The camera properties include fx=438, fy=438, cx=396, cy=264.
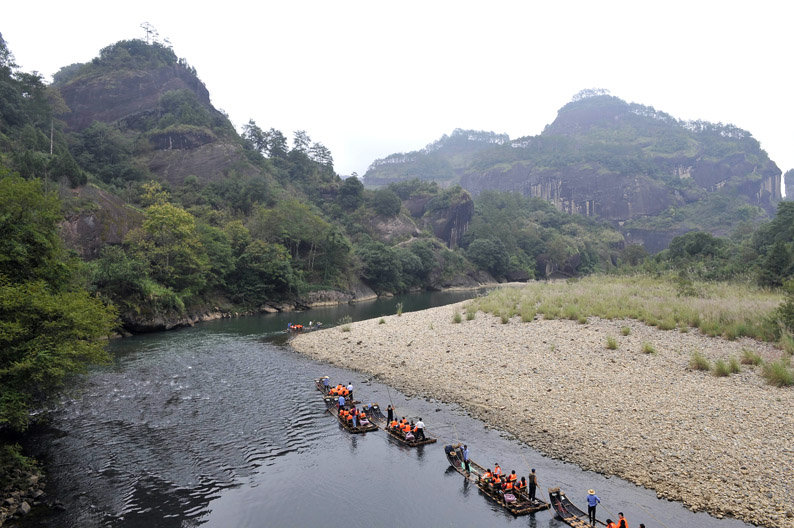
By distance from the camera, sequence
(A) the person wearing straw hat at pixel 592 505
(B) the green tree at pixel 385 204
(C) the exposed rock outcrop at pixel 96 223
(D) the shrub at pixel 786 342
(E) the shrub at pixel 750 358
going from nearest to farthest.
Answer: (A) the person wearing straw hat at pixel 592 505 → (E) the shrub at pixel 750 358 → (D) the shrub at pixel 786 342 → (C) the exposed rock outcrop at pixel 96 223 → (B) the green tree at pixel 385 204

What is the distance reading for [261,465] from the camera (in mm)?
14883

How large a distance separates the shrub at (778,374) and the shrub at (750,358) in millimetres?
1011

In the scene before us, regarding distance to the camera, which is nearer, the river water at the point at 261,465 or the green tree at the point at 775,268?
the river water at the point at 261,465

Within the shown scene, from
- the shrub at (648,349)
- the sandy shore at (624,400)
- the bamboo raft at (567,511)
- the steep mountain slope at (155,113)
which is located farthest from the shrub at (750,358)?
the steep mountain slope at (155,113)

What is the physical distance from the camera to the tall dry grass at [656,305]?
914 inches

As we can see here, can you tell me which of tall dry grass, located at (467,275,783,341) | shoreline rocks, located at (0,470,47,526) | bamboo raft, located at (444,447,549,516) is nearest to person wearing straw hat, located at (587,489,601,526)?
bamboo raft, located at (444,447,549,516)

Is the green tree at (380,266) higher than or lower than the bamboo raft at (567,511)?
higher

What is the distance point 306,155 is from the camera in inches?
4552

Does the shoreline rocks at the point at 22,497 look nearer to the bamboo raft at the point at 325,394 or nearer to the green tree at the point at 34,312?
the green tree at the point at 34,312

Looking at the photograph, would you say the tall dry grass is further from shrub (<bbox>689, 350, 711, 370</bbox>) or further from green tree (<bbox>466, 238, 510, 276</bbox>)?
green tree (<bbox>466, 238, 510, 276</bbox>)

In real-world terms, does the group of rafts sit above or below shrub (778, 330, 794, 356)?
below

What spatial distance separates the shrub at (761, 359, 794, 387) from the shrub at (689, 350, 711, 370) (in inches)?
75.9

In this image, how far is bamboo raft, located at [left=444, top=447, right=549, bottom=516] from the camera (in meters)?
→ 11.9

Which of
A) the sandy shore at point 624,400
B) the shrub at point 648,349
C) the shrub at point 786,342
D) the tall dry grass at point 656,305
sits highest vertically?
the tall dry grass at point 656,305
